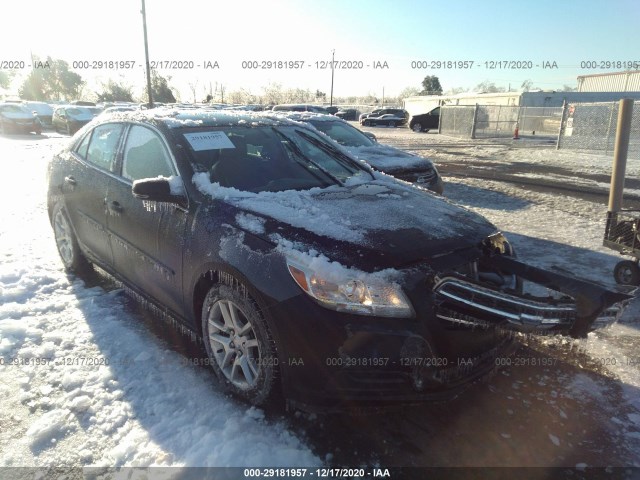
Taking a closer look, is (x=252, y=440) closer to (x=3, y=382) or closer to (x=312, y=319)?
(x=312, y=319)

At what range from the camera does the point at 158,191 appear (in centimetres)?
289

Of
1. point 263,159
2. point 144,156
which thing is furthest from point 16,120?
point 263,159

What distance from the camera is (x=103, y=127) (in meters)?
4.24

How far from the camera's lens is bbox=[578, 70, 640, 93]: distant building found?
40.2 meters

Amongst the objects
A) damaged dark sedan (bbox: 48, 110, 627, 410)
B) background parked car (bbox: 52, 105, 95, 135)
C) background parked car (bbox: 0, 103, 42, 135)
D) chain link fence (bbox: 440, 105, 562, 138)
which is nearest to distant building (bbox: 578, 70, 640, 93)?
chain link fence (bbox: 440, 105, 562, 138)

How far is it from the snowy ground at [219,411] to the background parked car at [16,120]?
23672 mm

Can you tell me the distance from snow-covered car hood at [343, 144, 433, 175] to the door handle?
13.1 feet

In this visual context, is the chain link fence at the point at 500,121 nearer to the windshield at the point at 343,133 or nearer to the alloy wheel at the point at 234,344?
the windshield at the point at 343,133

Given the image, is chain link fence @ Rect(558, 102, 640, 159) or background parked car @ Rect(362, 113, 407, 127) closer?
chain link fence @ Rect(558, 102, 640, 159)

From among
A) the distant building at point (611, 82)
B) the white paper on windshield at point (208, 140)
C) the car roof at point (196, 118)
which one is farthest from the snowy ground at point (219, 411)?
the distant building at point (611, 82)

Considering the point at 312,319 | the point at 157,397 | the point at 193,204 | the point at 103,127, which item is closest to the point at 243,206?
the point at 193,204

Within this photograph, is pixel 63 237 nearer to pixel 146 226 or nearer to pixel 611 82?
pixel 146 226

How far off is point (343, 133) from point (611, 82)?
4667 cm

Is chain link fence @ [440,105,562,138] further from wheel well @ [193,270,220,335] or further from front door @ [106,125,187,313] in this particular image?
wheel well @ [193,270,220,335]
